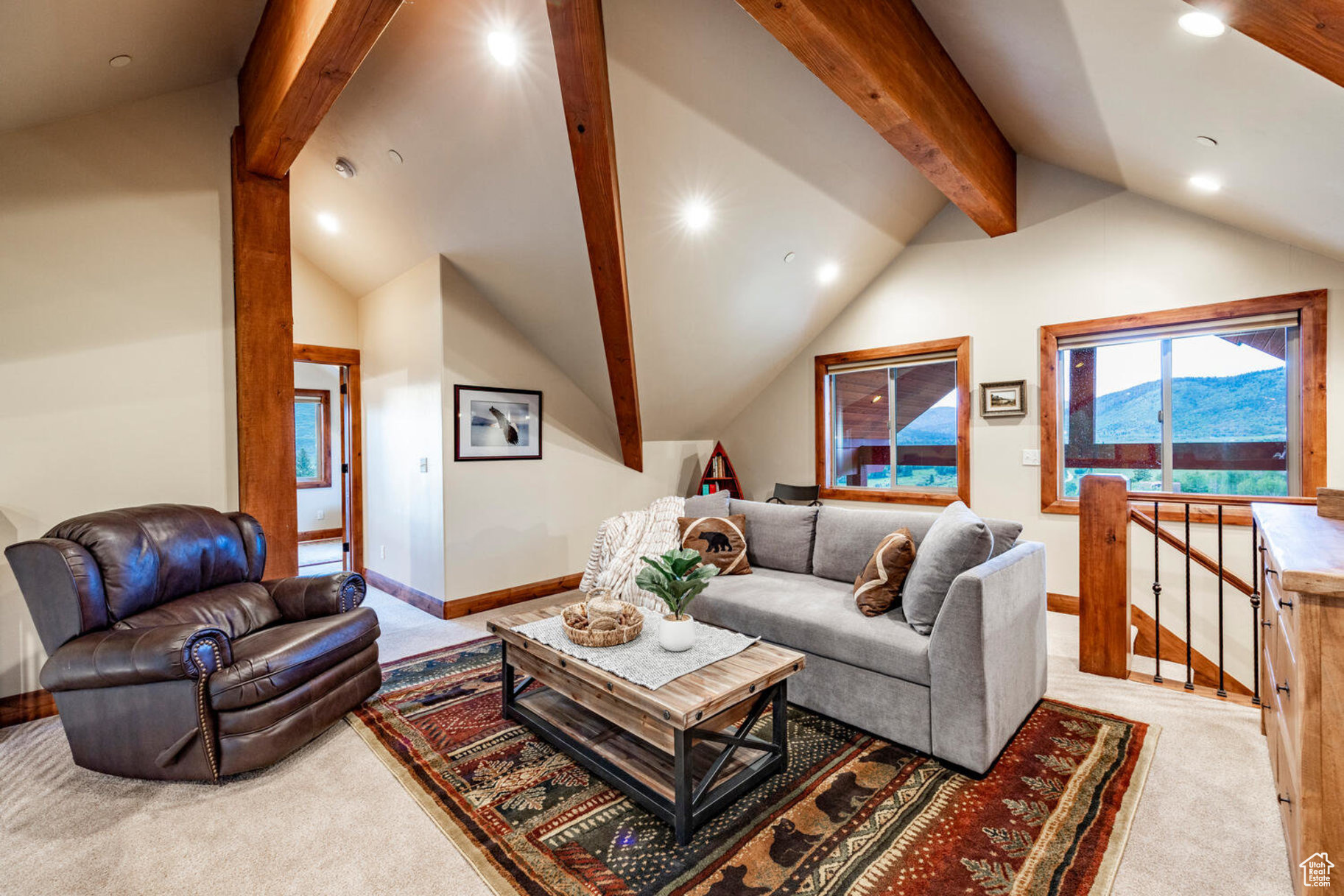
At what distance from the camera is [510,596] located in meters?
4.52

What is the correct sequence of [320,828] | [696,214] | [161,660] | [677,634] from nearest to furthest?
[320,828] < [161,660] < [677,634] < [696,214]

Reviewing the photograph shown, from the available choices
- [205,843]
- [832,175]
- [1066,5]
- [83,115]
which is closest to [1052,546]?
[832,175]

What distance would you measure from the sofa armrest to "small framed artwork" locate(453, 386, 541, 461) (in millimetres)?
3295

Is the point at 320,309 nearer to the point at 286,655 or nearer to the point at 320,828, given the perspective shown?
the point at 286,655

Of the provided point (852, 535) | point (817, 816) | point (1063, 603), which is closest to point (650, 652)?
point (817, 816)

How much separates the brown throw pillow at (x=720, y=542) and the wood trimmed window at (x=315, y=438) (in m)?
6.13

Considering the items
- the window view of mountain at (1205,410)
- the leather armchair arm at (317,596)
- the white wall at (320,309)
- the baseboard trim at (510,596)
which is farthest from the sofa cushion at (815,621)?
the white wall at (320,309)

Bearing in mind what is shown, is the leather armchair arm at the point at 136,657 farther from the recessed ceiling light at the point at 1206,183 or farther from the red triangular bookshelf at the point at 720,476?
the recessed ceiling light at the point at 1206,183

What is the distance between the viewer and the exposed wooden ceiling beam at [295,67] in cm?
208

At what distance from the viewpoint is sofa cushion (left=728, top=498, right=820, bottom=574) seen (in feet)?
11.0

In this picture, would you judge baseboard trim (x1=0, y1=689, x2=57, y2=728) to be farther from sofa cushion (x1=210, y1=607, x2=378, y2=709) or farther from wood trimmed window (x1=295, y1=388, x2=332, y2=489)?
wood trimmed window (x1=295, y1=388, x2=332, y2=489)

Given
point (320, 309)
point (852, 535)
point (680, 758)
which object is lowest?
point (680, 758)

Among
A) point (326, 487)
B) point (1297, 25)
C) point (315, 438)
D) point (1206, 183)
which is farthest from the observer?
point (315, 438)

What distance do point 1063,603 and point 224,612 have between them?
16.5 ft
